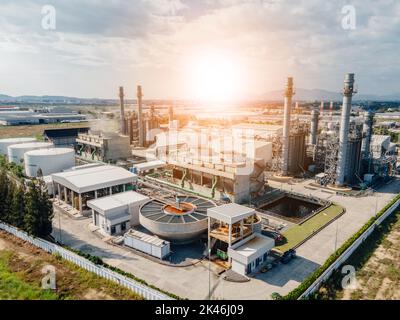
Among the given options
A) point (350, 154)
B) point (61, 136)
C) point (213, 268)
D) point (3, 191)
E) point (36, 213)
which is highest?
point (350, 154)

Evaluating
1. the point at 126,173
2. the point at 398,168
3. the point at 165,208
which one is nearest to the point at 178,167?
the point at 126,173

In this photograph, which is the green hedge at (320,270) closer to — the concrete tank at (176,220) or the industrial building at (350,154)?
the concrete tank at (176,220)

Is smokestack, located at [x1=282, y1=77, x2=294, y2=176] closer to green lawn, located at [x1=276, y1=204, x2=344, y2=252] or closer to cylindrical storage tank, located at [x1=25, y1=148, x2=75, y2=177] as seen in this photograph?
green lawn, located at [x1=276, y1=204, x2=344, y2=252]

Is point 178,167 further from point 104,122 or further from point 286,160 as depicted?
point 104,122

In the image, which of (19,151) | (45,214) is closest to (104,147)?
(19,151)

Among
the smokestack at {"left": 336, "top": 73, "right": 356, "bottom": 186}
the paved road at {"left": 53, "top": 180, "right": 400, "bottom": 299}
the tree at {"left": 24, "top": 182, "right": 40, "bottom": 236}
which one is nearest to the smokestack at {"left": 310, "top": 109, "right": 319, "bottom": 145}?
the smokestack at {"left": 336, "top": 73, "right": 356, "bottom": 186}

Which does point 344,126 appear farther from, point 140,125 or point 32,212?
point 140,125

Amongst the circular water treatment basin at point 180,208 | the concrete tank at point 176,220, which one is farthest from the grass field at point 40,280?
the circular water treatment basin at point 180,208
